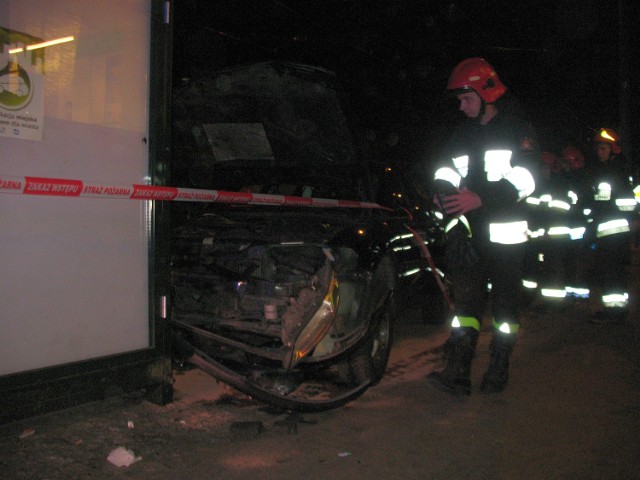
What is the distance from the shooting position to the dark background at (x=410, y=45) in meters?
7.89

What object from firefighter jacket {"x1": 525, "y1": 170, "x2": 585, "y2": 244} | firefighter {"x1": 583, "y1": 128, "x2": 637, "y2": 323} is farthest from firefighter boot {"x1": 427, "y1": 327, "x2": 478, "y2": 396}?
firefighter jacket {"x1": 525, "y1": 170, "x2": 585, "y2": 244}

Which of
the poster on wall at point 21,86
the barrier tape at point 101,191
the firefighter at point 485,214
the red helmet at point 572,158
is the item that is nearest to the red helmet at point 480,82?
the firefighter at point 485,214

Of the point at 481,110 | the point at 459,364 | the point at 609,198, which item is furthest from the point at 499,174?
the point at 609,198

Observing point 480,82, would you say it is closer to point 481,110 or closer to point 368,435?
point 481,110

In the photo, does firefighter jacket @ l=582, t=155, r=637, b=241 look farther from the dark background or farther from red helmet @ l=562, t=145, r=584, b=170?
the dark background

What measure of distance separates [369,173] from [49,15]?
9.45ft

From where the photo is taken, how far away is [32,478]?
8.75ft

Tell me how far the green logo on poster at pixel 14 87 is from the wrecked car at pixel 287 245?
136 cm

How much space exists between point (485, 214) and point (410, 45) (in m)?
11.7

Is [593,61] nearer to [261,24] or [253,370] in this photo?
[261,24]

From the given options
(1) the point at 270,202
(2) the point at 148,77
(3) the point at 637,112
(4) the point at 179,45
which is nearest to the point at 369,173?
(1) the point at 270,202

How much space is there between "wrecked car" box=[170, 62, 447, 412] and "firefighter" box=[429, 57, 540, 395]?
558 millimetres

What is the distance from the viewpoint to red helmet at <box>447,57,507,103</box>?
4.10m

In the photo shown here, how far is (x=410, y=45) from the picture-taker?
14.6 m
